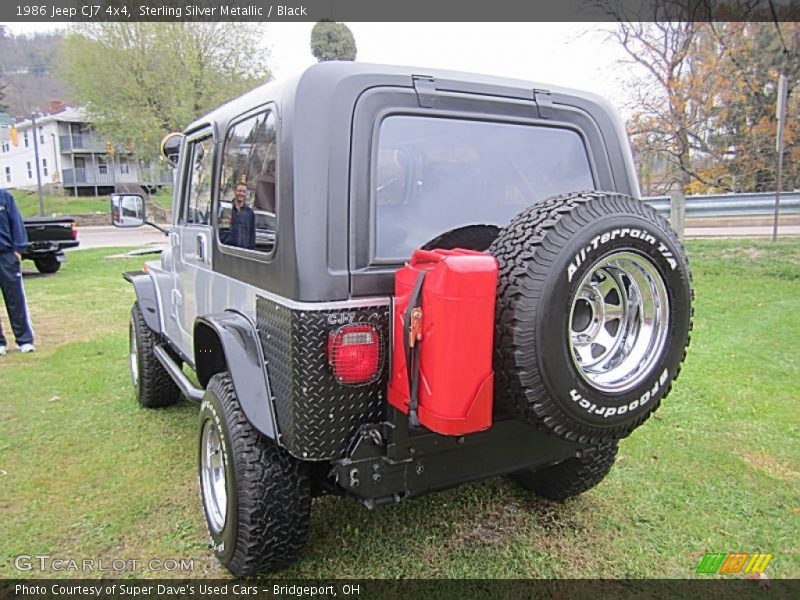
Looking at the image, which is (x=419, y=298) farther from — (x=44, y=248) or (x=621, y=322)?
(x=44, y=248)

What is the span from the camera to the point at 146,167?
1093 inches

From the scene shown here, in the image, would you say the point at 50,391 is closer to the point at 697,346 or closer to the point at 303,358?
the point at 303,358

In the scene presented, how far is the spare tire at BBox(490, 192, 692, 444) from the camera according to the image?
1.78 m

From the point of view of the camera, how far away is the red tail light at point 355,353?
6.72 ft

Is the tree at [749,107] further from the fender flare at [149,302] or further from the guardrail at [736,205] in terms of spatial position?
the fender flare at [149,302]

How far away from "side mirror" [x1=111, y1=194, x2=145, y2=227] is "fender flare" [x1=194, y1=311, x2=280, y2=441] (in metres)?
1.76

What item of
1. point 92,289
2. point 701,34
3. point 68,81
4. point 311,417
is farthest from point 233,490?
point 68,81

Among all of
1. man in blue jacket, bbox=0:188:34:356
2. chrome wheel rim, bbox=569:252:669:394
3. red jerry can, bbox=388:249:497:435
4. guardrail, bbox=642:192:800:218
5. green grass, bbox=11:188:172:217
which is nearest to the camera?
red jerry can, bbox=388:249:497:435

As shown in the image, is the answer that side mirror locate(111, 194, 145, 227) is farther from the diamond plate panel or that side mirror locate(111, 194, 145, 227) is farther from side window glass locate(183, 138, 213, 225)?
the diamond plate panel

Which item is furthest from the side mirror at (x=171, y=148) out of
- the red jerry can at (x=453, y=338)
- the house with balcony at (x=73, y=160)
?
the house with balcony at (x=73, y=160)

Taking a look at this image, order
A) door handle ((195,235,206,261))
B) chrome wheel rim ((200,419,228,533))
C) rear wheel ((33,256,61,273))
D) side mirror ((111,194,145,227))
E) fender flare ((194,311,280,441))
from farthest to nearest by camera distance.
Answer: rear wheel ((33,256,61,273)) < side mirror ((111,194,145,227)) < door handle ((195,235,206,261)) < chrome wheel rim ((200,419,228,533)) < fender flare ((194,311,280,441))

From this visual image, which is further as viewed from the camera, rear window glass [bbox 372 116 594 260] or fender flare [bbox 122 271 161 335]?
fender flare [bbox 122 271 161 335]

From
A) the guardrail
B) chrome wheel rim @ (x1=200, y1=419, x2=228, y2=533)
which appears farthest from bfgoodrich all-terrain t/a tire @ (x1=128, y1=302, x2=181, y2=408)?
the guardrail

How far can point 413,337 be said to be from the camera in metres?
1.89
